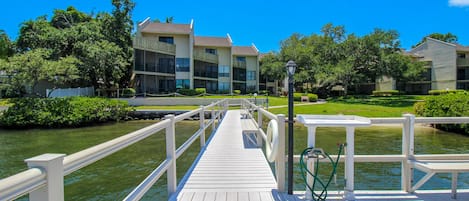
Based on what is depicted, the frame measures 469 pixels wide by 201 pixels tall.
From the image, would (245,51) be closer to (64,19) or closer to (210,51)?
(210,51)

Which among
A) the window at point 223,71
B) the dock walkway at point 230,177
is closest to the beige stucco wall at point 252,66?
the window at point 223,71

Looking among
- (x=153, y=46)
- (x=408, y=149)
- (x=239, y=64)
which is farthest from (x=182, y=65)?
(x=408, y=149)

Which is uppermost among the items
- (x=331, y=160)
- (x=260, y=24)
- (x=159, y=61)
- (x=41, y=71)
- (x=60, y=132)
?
(x=260, y=24)

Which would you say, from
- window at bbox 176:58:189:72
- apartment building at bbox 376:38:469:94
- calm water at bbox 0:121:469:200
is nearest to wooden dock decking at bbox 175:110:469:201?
calm water at bbox 0:121:469:200

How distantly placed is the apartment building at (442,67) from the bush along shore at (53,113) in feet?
124

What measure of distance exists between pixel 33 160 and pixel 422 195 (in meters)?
4.22

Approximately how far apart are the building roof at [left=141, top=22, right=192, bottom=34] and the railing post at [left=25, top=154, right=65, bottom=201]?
3250 centimetres

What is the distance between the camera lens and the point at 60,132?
17.6m

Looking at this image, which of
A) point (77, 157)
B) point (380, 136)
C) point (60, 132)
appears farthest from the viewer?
point (60, 132)

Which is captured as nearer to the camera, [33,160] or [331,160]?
[33,160]

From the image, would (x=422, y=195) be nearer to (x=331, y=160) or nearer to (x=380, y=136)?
(x=331, y=160)

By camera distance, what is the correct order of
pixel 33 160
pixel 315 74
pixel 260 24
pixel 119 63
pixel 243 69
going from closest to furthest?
1. pixel 33 160
2. pixel 119 63
3. pixel 315 74
4. pixel 260 24
5. pixel 243 69

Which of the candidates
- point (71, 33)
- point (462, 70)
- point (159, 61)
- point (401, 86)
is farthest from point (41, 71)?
point (462, 70)

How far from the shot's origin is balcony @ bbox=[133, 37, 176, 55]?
28.0 m
